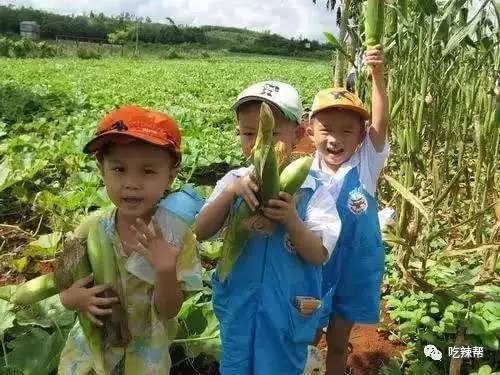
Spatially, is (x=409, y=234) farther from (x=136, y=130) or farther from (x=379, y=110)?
(x=136, y=130)

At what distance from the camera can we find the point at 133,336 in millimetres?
1672

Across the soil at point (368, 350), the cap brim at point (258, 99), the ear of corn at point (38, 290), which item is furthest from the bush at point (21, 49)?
the cap brim at point (258, 99)

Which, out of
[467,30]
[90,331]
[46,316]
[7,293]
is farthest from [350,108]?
[7,293]

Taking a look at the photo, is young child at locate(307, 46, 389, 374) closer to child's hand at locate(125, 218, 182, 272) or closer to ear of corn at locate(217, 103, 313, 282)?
ear of corn at locate(217, 103, 313, 282)

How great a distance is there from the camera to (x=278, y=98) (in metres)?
1.65

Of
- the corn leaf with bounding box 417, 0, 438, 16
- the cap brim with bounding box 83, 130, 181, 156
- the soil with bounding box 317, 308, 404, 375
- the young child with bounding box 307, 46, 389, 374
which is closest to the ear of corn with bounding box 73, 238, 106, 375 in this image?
the cap brim with bounding box 83, 130, 181, 156

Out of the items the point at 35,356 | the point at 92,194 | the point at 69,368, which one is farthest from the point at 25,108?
the point at 69,368

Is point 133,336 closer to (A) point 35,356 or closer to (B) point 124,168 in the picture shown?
(B) point 124,168

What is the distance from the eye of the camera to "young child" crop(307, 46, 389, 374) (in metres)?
2.00

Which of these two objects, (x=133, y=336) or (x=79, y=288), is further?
(x=133, y=336)

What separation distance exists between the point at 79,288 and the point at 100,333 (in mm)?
149

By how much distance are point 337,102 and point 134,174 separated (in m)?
0.75

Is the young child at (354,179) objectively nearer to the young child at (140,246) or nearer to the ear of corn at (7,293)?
the young child at (140,246)

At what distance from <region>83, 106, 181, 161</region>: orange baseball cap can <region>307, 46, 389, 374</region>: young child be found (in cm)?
62
